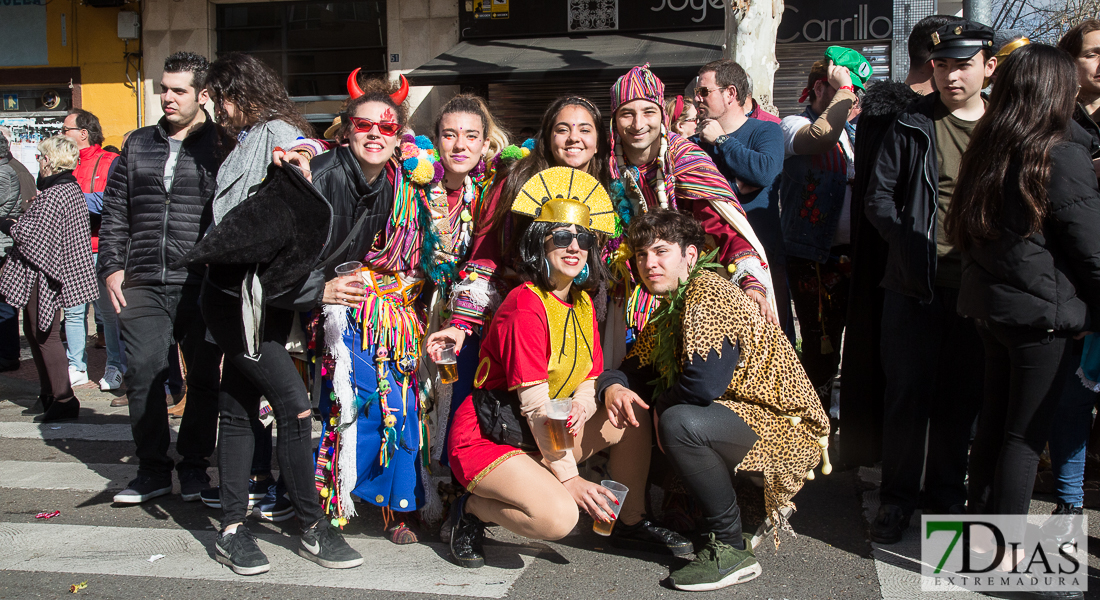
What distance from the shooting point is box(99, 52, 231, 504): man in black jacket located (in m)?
3.89

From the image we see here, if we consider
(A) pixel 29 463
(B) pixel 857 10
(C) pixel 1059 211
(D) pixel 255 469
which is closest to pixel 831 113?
(C) pixel 1059 211

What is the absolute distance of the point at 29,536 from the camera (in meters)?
3.66

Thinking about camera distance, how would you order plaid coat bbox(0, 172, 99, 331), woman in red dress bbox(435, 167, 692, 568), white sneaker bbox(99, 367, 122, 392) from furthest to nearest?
white sneaker bbox(99, 367, 122, 392) → plaid coat bbox(0, 172, 99, 331) → woman in red dress bbox(435, 167, 692, 568)

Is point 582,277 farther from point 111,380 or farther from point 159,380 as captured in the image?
point 111,380

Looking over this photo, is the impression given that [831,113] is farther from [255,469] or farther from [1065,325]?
[255,469]

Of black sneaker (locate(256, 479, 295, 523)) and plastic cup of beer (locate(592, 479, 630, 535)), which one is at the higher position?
plastic cup of beer (locate(592, 479, 630, 535))

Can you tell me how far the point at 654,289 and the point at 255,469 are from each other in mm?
2027

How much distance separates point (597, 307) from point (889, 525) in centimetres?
144

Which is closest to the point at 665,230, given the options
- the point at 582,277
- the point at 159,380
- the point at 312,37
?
the point at 582,277

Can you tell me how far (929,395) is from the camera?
3418 mm

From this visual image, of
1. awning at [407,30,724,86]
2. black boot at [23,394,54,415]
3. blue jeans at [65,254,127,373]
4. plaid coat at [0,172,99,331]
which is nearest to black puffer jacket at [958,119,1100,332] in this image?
plaid coat at [0,172,99,331]

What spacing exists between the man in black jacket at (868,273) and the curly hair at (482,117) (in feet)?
5.17

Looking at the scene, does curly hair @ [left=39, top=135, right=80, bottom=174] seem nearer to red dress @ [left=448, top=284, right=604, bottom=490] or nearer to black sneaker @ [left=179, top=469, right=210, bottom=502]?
black sneaker @ [left=179, top=469, right=210, bottom=502]

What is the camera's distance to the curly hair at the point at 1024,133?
2.81 metres
